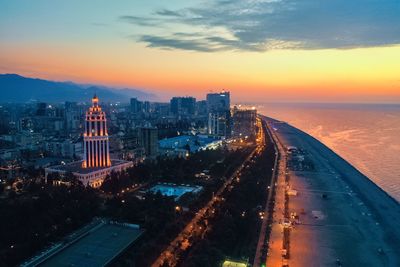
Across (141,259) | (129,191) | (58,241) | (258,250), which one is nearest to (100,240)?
(58,241)

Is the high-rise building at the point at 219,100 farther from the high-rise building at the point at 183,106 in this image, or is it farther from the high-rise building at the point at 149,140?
the high-rise building at the point at 149,140

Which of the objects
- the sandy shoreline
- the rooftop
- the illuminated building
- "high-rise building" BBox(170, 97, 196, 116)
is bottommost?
the sandy shoreline

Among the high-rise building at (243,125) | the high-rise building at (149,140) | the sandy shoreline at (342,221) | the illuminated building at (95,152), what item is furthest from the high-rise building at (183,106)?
the illuminated building at (95,152)

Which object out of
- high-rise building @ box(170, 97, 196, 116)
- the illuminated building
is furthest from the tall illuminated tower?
high-rise building @ box(170, 97, 196, 116)

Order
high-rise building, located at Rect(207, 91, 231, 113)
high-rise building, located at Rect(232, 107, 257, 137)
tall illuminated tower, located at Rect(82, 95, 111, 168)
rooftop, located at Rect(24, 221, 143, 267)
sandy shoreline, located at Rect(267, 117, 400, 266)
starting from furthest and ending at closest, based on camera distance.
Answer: high-rise building, located at Rect(207, 91, 231, 113), high-rise building, located at Rect(232, 107, 257, 137), tall illuminated tower, located at Rect(82, 95, 111, 168), sandy shoreline, located at Rect(267, 117, 400, 266), rooftop, located at Rect(24, 221, 143, 267)

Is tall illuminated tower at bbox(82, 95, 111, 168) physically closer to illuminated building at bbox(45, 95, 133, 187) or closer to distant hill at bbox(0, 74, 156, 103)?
illuminated building at bbox(45, 95, 133, 187)

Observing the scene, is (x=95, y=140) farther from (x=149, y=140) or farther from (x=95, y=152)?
(x=149, y=140)

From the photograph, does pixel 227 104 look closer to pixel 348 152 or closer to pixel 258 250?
pixel 348 152
